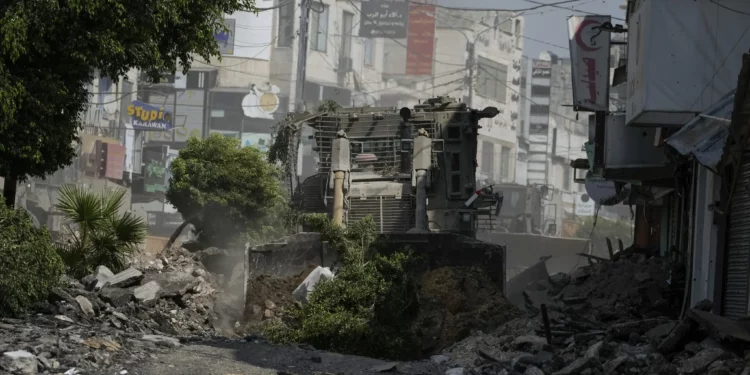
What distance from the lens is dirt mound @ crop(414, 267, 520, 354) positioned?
59.6 feet

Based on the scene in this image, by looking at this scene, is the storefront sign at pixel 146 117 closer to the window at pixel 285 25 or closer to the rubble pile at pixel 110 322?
the window at pixel 285 25

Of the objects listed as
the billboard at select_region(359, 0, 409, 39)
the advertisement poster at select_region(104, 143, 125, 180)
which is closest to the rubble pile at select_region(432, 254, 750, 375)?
the advertisement poster at select_region(104, 143, 125, 180)

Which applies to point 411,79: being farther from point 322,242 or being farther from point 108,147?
point 322,242

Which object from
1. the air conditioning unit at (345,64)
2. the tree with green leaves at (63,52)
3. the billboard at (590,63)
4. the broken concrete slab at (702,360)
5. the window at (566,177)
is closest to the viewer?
the broken concrete slab at (702,360)

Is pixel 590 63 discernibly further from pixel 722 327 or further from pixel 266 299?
pixel 722 327

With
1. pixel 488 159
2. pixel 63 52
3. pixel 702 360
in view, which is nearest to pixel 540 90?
pixel 488 159

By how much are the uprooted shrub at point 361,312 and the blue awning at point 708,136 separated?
503 cm

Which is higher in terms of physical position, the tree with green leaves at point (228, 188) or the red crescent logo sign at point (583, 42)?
the red crescent logo sign at point (583, 42)

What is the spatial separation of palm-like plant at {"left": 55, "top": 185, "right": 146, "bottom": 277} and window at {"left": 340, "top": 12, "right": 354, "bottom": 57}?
82061mm

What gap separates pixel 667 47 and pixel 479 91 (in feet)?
300

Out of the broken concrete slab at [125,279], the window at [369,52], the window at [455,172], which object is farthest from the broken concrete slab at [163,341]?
the window at [369,52]

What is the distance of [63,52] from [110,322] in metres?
3.95

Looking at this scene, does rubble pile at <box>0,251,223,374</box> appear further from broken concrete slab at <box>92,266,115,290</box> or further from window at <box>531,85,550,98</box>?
window at <box>531,85,550,98</box>

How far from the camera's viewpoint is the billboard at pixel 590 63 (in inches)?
930
